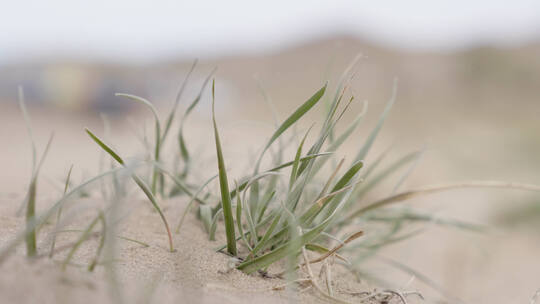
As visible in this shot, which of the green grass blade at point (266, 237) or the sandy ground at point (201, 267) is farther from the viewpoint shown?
the green grass blade at point (266, 237)

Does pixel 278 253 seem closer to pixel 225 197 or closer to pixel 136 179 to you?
pixel 225 197

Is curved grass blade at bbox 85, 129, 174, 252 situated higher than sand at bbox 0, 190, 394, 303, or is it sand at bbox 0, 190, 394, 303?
curved grass blade at bbox 85, 129, 174, 252

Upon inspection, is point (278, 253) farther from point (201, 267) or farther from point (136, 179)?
point (136, 179)

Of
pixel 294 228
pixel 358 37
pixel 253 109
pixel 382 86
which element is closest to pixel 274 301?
pixel 294 228

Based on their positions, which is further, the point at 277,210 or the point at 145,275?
the point at 277,210

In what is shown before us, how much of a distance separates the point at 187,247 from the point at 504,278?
1328mm

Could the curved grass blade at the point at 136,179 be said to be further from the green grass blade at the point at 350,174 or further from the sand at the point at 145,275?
the green grass blade at the point at 350,174

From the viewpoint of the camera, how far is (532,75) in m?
9.95

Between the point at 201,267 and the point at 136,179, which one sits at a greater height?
the point at 136,179

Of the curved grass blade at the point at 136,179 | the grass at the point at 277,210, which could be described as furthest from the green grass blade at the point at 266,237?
the curved grass blade at the point at 136,179

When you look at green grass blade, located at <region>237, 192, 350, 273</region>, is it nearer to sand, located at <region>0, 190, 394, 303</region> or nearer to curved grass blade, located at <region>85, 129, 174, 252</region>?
sand, located at <region>0, 190, 394, 303</region>

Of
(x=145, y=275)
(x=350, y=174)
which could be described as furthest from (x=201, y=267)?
(x=350, y=174)

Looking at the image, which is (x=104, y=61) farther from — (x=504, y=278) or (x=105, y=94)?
(x=504, y=278)

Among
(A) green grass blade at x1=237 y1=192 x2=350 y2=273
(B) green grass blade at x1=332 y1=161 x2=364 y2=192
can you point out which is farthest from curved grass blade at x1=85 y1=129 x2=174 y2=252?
(B) green grass blade at x1=332 y1=161 x2=364 y2=192
